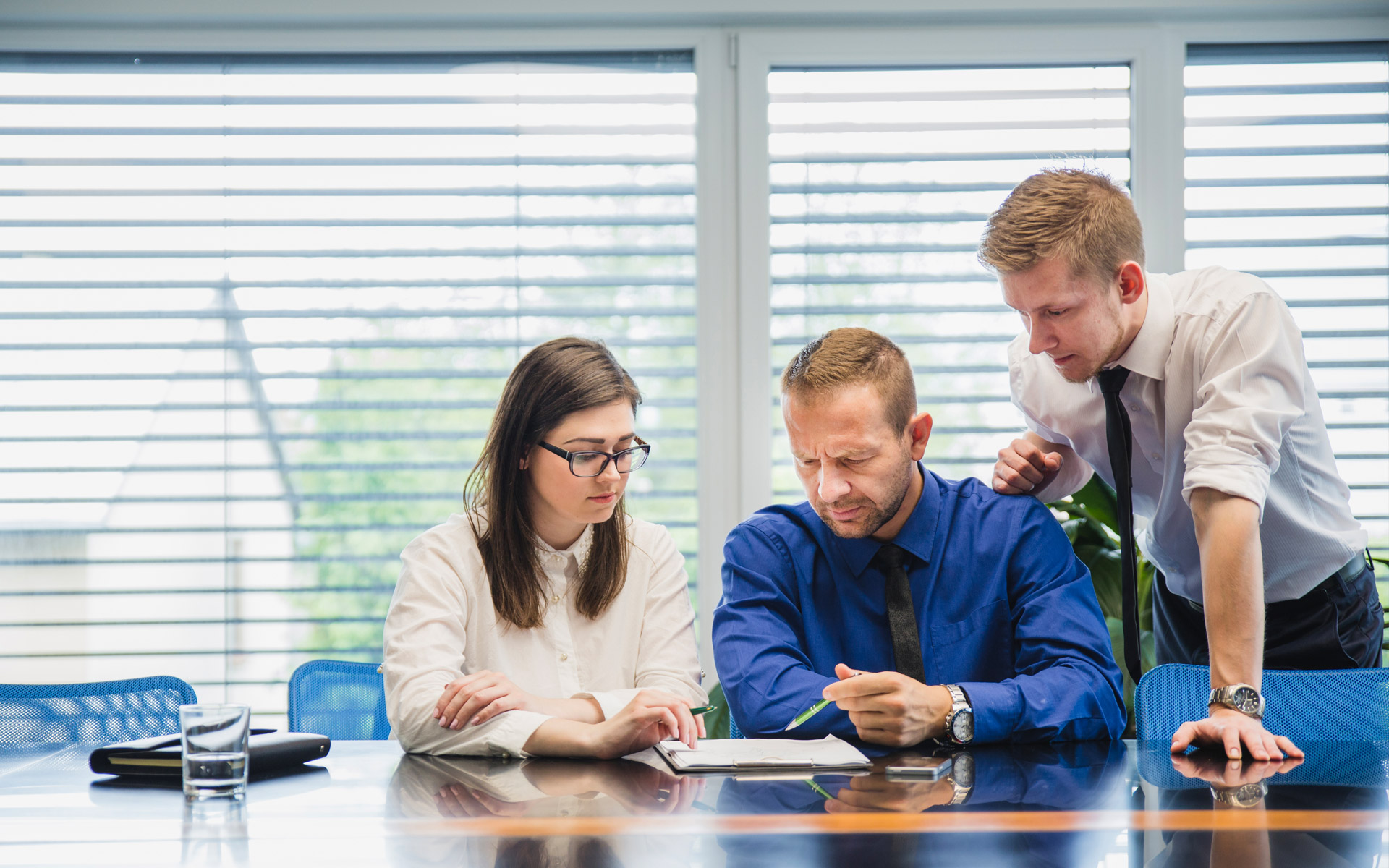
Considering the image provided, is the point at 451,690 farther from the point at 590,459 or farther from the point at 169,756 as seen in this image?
the point at 590,459

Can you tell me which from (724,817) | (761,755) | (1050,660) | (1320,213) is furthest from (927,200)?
(724,817)

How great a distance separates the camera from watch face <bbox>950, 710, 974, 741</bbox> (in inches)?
57.9

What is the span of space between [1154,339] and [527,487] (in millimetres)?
1111

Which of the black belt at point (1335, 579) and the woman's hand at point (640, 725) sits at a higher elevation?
the black belt at point (1335, 579)

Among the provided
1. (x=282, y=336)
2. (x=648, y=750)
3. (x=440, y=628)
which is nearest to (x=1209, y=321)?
(x=648, y=750)

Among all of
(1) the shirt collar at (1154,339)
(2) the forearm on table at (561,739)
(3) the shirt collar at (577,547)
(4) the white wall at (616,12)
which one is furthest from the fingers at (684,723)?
(4) the white wall at (616,12)

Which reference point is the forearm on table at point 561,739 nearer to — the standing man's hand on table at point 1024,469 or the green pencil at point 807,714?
the green pencil at point 807,714

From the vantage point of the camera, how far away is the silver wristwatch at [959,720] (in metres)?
1.47

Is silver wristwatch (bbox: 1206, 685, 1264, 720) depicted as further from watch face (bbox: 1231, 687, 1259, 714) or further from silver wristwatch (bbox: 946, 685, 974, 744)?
silver wristwatch (bbox: 946, 685, 974, 744)

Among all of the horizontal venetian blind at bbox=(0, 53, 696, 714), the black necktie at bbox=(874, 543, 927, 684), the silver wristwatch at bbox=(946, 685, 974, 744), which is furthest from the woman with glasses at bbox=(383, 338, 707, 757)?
the horizontal venetian blind at bbox=(0, 53, 696, 714)

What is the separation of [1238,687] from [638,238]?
211cm

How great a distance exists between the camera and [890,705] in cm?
142

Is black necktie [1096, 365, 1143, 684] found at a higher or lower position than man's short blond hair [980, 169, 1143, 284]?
lower

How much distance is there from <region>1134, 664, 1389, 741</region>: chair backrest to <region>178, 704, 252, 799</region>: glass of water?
50.5 inches
